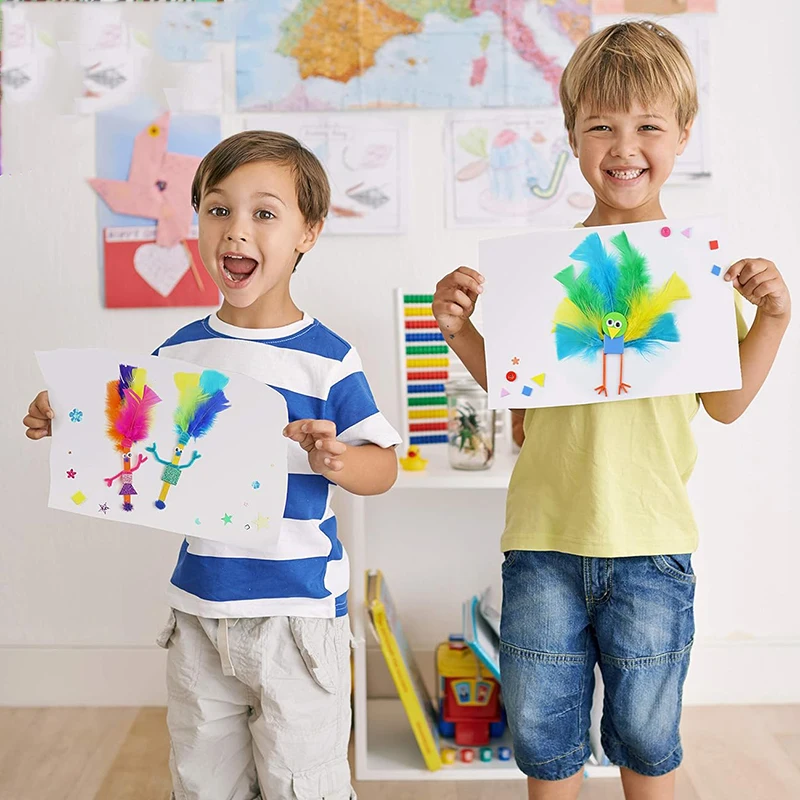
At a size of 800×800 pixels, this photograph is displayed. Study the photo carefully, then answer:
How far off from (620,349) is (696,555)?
100 cm

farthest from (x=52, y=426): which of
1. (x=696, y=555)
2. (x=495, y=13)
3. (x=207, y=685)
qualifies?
(x=696, y=555)

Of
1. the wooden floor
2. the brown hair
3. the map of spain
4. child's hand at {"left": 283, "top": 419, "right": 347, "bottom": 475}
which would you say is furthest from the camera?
the map of spain

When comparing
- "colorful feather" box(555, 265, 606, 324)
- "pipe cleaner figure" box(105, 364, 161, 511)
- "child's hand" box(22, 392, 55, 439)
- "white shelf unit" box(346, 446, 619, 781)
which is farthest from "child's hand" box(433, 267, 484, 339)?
"white shelf unit" box(346, 446, 619, 781)

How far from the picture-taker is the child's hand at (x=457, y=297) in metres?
1.19

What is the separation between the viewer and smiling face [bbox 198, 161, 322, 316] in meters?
1.20

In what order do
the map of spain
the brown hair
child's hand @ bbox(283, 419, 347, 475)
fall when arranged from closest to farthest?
child's hand @ bbox(283, 419, 347, 475) → the brown hair → the map of spain

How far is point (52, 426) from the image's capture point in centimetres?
119

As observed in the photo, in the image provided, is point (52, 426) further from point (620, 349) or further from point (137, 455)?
point (620, 349)

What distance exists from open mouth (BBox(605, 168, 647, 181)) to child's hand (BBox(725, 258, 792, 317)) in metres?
0.16

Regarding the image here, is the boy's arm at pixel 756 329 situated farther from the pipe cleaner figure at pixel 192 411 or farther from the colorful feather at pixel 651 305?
the pipe cleaner figure at pixel 192 411

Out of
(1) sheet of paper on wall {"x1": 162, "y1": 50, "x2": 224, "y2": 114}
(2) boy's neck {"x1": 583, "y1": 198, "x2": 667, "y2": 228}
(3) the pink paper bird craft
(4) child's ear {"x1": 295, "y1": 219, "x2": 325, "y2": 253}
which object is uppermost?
(1) sheet of paper on wall {"x1": 162, "y1": 50, "x2": 224, "y2": 114}

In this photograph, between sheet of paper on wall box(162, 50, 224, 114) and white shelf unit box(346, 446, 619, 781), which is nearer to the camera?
white shelf unit box(346, 446, 619, 781)

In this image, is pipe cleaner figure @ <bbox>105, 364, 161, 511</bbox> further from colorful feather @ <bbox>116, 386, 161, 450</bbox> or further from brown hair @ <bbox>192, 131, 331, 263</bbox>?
brown hair @ <bbox>192, 131, 331, 263</bbox>

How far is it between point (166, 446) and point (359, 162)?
0.97 metres
